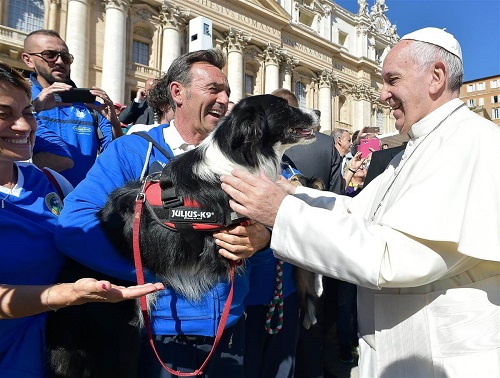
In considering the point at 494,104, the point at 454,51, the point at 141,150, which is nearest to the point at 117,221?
the point at 141,150

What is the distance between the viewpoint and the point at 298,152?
375 cm

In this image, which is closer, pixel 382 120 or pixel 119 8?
pixel 119 8

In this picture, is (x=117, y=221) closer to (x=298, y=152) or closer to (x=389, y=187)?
(x=389, y=187)

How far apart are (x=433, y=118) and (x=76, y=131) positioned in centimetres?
308

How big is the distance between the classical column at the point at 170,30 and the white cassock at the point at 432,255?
24815mm

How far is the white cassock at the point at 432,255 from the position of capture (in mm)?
1469

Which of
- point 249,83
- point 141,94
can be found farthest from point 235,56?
point 141,94

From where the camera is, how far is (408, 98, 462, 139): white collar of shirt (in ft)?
6.38

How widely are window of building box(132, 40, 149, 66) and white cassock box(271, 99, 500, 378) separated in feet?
83.5

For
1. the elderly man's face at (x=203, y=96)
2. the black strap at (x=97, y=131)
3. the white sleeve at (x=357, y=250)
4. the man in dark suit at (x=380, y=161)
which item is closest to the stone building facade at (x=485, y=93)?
the man in dark suit at (x=380, y=161)

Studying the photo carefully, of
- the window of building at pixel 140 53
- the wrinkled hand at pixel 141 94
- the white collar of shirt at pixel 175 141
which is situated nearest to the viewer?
the white collar of shirt at pixel 175 141

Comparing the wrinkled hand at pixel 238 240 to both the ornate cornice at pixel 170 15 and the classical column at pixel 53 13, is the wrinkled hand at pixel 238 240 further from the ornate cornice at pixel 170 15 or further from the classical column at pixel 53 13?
the ornate cornice at pixel 170 15

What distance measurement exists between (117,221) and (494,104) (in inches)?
3204

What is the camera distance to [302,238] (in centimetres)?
160
